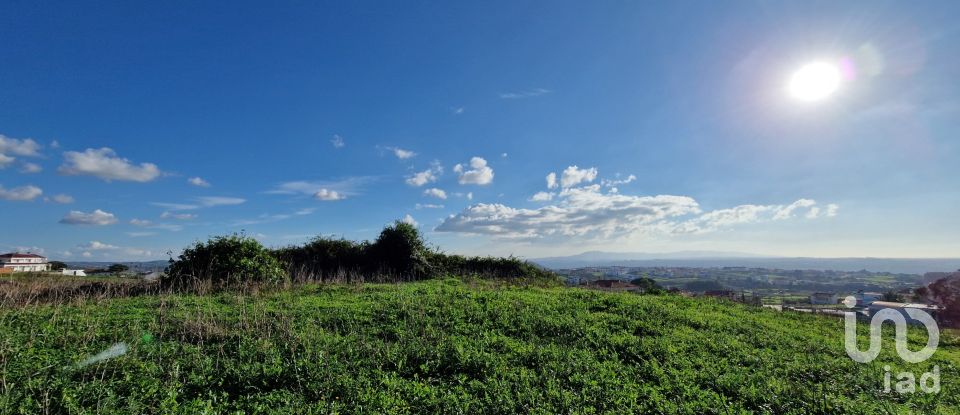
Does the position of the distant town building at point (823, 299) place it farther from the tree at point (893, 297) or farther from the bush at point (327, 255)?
the bush at point (327, 255)

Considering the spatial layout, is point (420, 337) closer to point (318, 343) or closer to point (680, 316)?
point (318, 343)

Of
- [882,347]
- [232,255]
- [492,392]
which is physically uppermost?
[232,255]

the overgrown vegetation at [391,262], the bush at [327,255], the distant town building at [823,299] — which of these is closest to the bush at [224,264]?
the overgrown vegetation at [391,262]

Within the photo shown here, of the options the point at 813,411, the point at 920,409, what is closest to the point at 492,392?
the point at 813,411

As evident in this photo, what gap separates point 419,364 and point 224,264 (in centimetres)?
941

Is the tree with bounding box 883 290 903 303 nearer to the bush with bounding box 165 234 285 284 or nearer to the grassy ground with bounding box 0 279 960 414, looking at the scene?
the grassy ground with bounding box 0 279 960 414

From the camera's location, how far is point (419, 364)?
5004 millimetres

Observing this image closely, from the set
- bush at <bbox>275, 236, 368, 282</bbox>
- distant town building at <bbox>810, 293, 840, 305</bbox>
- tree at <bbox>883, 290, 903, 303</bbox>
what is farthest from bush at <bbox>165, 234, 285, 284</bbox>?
tree at <bbox>883, 290, 903, 303</bbox>

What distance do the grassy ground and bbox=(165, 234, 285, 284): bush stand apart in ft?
10.7

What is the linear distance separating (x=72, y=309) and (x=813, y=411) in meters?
11.2

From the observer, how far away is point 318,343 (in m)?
5.45

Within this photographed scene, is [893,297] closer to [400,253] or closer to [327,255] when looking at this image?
[400,253]

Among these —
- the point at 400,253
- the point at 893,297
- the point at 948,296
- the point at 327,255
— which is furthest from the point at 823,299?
the point at 327,255

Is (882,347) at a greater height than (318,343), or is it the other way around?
(318,343)
